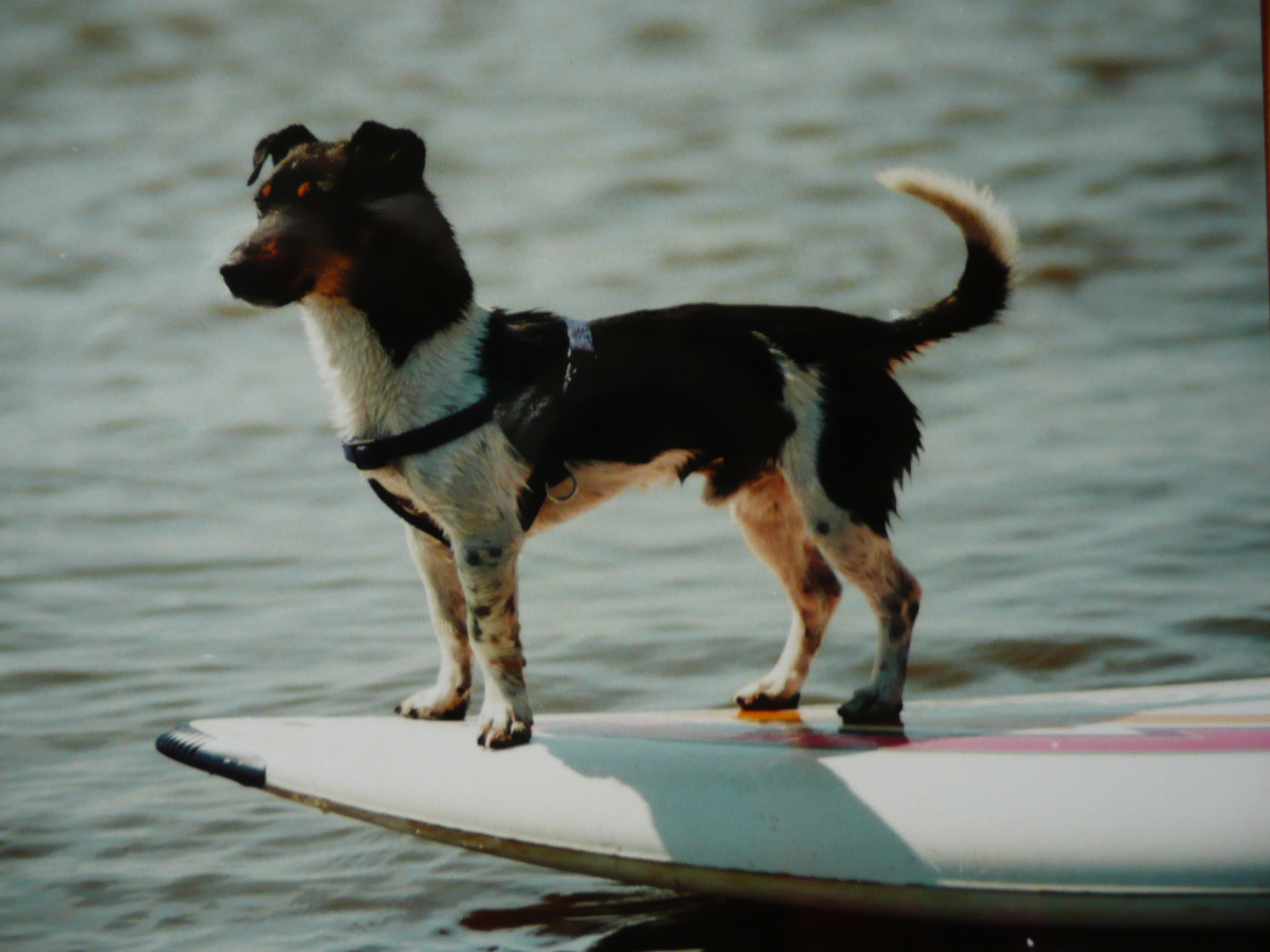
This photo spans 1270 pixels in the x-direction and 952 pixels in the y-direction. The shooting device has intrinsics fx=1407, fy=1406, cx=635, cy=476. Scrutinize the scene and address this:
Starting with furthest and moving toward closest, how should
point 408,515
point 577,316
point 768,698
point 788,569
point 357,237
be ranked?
point 577,316, point 768,698, point 788,569, point 408,515, point 357,237

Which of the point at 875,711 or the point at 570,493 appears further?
the point at 875,711

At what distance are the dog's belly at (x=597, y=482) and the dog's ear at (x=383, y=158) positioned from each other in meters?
0.57

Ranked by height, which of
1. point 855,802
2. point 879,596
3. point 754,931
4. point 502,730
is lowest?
point 754,931

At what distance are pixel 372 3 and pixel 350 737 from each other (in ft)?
27.1

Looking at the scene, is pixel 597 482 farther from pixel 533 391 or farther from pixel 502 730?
pixel 502 730

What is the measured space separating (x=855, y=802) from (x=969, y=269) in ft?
3.39

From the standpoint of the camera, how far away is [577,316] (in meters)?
5.10

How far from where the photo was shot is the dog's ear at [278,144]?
7.71 ft

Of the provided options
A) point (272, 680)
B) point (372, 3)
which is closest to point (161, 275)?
point (372, 3)

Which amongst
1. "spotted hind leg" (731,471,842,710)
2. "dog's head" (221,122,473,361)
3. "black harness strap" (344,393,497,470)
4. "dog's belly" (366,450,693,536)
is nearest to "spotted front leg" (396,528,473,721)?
"dog's belly" (366,450,693,536)

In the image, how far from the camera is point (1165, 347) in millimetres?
7703

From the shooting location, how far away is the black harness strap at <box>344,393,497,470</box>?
7.76ft

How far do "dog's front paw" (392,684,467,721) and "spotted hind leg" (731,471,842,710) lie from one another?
0.63 m

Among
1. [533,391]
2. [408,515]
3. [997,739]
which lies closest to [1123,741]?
[997,739]
